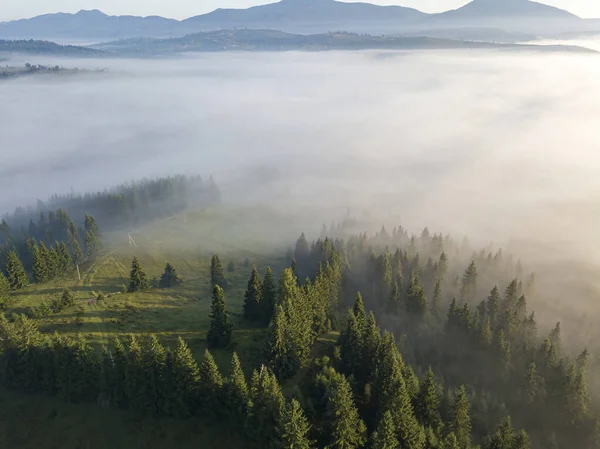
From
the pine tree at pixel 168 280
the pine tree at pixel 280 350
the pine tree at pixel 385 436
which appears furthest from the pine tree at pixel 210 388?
the pine tree at pixel 168 280

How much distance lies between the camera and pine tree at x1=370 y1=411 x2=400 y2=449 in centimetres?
6269

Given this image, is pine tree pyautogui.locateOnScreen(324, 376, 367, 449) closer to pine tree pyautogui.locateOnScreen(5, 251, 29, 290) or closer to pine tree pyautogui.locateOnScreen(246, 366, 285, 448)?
pine tree pyautogui.locateOnScreen(246, 366, 285, 448)

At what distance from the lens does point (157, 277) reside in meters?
183

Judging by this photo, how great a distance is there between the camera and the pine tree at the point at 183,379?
76.5 meters

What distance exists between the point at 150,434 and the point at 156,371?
11.6 metres

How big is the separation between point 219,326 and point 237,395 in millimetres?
24315

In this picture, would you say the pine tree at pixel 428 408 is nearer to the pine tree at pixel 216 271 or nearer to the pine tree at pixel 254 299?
the pine tree at pixel 254 299

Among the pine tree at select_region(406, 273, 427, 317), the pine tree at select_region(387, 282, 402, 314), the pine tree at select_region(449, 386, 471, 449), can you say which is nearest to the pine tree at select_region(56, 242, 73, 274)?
the pine tree at select_region(387, 282, 402, 314)

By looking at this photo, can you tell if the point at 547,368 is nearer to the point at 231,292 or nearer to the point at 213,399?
the point at 213,399

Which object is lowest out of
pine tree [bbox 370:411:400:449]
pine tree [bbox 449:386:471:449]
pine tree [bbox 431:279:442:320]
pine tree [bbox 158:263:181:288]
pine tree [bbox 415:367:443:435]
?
pine tree [bbox 431:279:442:320]

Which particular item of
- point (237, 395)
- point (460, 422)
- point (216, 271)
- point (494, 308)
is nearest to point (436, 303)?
point (494, 308)

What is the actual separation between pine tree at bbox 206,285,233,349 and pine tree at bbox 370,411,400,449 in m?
43.6

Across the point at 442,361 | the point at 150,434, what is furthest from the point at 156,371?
the point at 442,361

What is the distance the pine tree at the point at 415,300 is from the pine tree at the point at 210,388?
276ft
